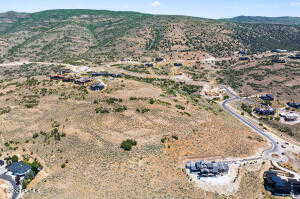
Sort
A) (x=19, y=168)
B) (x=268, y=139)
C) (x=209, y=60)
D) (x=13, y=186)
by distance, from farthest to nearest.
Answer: (x=209, y=60)
(x=268, y=139)
(x=19, y=168)
(x=13, y=186)

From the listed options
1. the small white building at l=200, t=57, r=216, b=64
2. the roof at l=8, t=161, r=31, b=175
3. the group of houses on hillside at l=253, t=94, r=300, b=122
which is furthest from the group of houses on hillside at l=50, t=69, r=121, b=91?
the small white building at l=200, t=57, r=216, b=64

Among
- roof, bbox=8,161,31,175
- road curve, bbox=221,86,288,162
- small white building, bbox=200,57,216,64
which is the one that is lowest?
roof, bbox=8,161,31,175

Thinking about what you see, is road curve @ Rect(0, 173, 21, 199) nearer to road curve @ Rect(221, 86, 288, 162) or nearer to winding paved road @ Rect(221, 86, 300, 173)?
winding paved road @ Rect(221, 86, 300, 173)

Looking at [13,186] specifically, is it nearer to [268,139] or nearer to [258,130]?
[268,139]

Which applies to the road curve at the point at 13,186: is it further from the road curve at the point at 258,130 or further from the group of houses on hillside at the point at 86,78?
the road curve at the point at 258,130

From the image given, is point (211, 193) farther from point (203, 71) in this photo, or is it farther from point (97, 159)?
point (203, 71)

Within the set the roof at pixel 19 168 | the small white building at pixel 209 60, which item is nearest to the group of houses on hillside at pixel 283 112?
the small white building at pixel 209 60

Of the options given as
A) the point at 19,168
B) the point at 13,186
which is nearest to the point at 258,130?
the point at 19,168

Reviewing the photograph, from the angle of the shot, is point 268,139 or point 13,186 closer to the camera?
point 13,186
